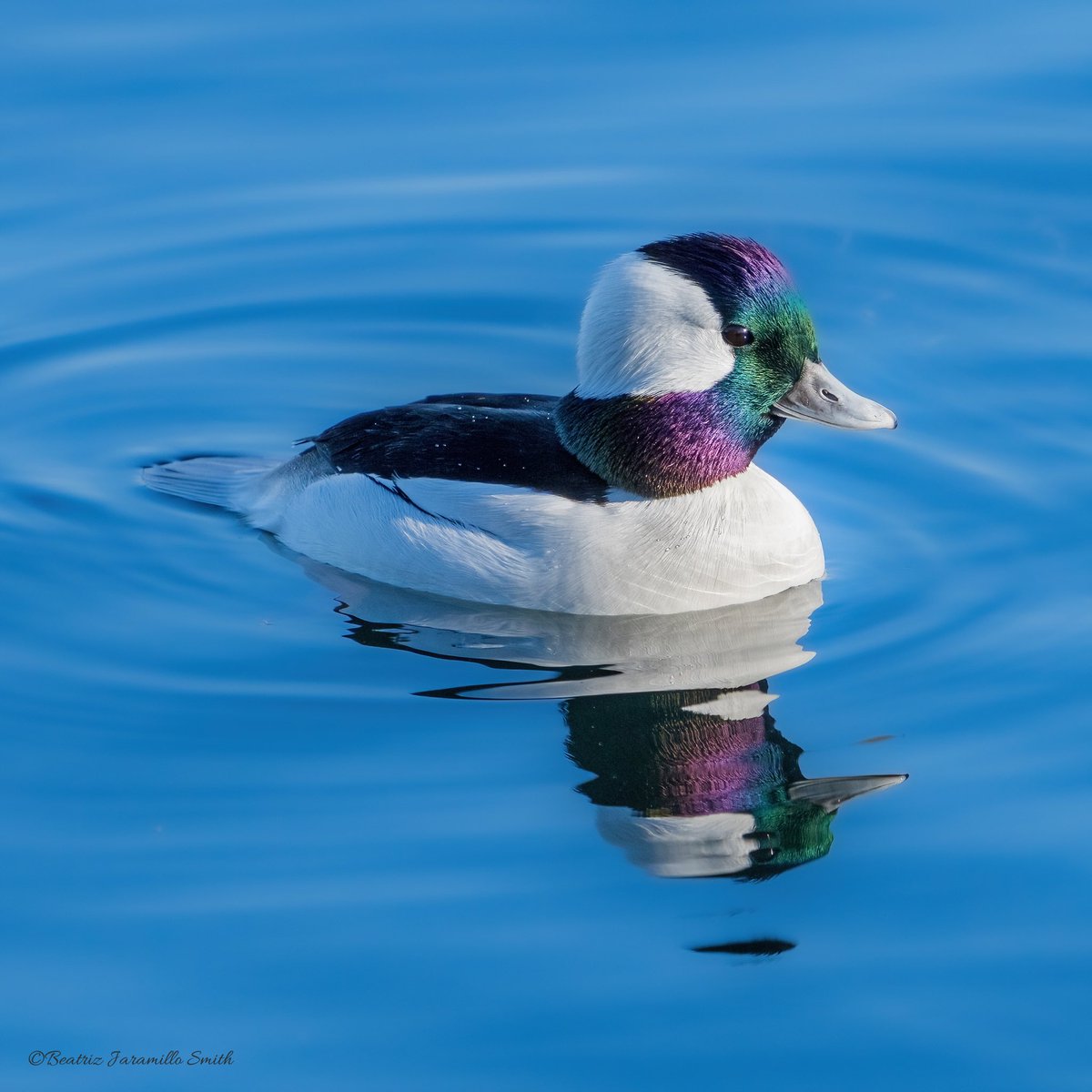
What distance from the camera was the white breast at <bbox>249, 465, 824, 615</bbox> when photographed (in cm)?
885

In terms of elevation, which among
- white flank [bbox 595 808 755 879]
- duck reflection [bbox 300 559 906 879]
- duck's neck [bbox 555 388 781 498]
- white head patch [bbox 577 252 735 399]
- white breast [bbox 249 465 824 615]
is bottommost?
white flank [bbox 595 808 755 879]

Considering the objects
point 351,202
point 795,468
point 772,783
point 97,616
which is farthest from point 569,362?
point 772,783

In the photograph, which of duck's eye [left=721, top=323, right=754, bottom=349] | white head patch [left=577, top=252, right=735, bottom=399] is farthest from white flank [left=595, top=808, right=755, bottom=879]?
duck's eye [left=721, top=323, right=754, bottom=349]

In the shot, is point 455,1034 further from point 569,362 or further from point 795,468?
point 569,362

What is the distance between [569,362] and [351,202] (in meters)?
2.54

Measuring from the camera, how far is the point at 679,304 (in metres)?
8.56

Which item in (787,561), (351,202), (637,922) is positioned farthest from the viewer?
(351,202)

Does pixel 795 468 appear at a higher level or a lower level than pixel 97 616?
Result: higher

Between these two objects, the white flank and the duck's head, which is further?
the duck's head

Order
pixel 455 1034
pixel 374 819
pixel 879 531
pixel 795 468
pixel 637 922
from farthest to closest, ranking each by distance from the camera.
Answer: pixel 795 468, pixel 879 531, pixel 374 819, pixel 637 922, pixel 455 1034

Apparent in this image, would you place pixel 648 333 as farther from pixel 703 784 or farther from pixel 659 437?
pixel 703 784

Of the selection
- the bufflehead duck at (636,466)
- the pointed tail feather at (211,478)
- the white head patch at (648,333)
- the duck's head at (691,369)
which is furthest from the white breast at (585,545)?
the pointed tail feather at (211,478)

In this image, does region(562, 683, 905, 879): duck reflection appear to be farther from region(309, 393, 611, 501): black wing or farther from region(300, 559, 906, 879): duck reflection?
region(309, 393, 611, 501): black wing

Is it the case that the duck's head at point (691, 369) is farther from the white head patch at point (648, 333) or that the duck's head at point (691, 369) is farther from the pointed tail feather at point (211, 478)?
the pointed tail feather at point (211, 478)
